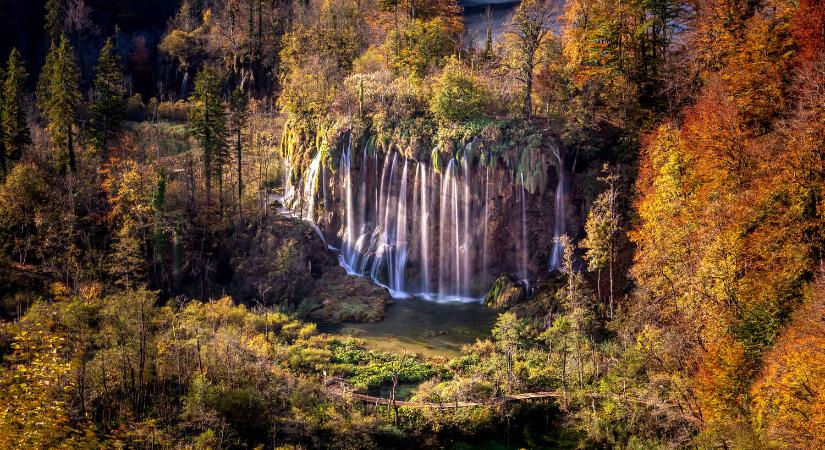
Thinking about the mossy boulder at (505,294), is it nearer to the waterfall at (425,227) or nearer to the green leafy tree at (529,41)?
the waterfall at (425,227)

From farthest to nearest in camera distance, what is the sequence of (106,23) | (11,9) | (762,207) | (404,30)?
(106,23) < (11,9) < (404,30) < (762,207)

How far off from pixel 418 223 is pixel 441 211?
195 centimetres

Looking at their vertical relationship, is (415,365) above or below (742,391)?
below

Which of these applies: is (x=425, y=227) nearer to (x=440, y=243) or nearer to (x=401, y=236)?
(x=440, y=243)

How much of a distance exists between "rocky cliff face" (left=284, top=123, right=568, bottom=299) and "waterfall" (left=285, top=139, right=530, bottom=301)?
0.23 feet

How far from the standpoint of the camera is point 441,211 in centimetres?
4456

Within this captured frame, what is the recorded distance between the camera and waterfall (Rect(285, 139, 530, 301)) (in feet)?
142

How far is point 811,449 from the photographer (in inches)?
701

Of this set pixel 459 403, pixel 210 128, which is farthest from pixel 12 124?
pixel 459 403

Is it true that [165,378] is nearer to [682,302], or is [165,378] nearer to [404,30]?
[682,302]

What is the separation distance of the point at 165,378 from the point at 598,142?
97.6 ft

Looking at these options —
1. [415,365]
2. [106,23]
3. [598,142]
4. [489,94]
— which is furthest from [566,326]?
[106,23]

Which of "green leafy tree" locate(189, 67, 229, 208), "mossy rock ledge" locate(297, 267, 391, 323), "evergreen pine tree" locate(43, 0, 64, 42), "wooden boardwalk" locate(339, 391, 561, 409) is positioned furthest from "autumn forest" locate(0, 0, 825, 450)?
"evergreen pine tree" locate(43, 0, 64, 42)

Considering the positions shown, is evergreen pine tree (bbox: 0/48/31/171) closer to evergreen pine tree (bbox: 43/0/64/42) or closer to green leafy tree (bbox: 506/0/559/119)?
evergreen pine tree (bbox: 43/0/64/42)
